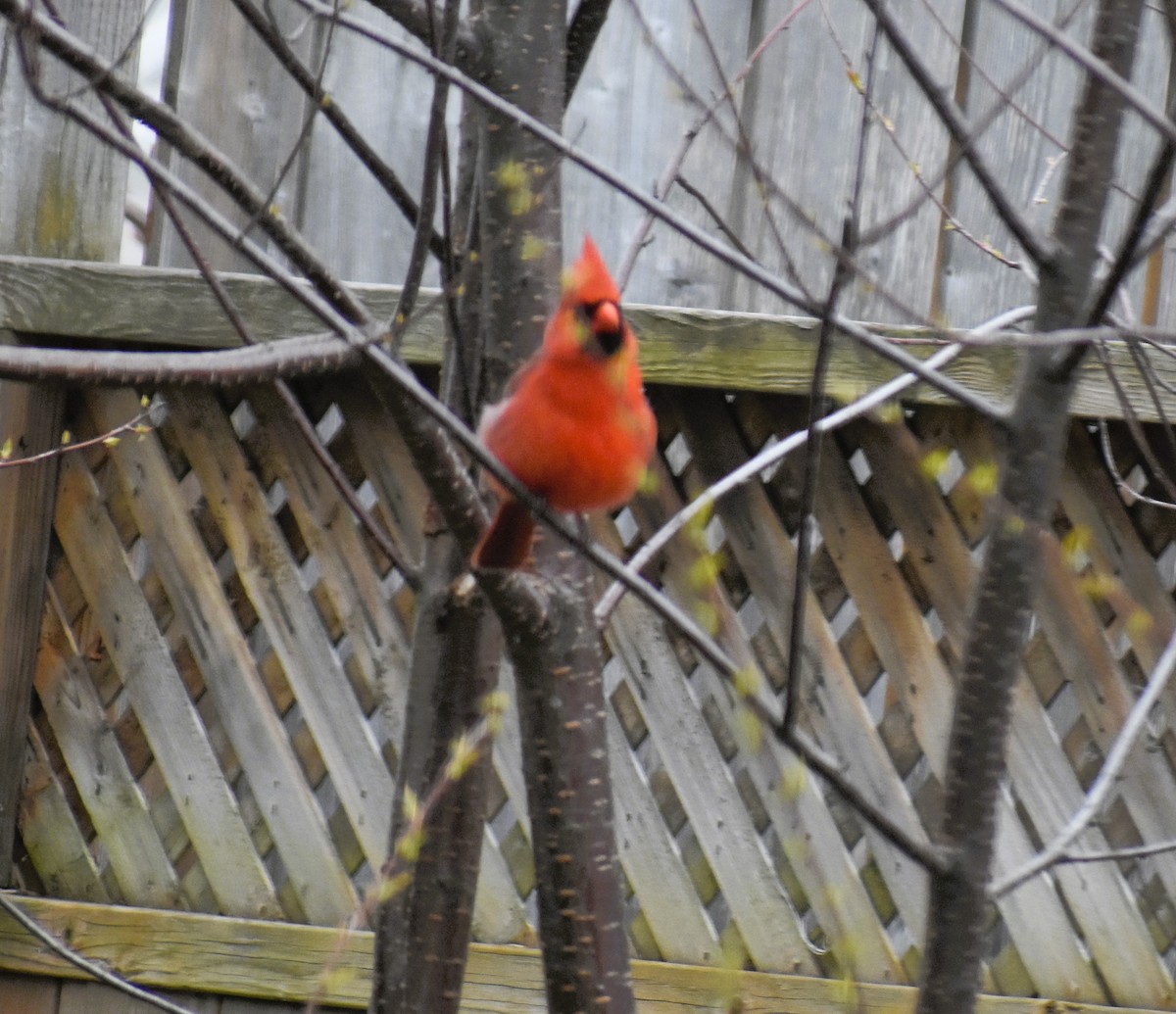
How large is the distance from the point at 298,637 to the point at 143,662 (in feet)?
1.02

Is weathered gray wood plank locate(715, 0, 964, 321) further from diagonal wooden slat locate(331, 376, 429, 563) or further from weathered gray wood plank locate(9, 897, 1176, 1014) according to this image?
weathered gray wood plank locate(9, 897, 1176, 1014)

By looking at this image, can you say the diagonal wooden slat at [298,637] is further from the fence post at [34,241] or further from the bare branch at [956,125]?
the bare branch at [956,125]

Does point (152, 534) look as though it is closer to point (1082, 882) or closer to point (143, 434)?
point (143, 434)

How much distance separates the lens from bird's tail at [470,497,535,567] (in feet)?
4.36

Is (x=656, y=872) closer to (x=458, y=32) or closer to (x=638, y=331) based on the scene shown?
(x=638, y=331)

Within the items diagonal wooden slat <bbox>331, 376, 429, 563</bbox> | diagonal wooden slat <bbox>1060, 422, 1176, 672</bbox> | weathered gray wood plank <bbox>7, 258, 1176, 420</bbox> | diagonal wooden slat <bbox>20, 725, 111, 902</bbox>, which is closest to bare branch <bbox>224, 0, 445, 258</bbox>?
weathered gray wood plank <bbox>7, 258, 1176, 420</bbox>

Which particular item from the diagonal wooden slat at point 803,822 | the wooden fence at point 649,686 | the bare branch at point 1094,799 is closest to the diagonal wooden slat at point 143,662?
the wooden fence at point 649,686

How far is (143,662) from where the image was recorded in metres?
2.55

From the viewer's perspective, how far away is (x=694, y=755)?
2.40 meters

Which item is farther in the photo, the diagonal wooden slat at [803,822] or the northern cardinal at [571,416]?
the diagonal wooden slat at [803,822]

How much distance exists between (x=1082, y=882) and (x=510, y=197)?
1623 millimetres

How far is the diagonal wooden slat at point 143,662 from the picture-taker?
2527 millimetres

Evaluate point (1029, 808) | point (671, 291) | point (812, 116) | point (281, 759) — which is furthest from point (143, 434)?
point (1029, 808)

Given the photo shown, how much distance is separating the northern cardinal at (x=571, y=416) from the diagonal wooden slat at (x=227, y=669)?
4.30 feet
